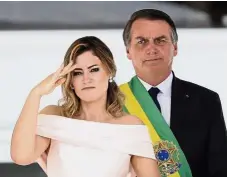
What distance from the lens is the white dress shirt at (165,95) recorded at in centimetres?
210

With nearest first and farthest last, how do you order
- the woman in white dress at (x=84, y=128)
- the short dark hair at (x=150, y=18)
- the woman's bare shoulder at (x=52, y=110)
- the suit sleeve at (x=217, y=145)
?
1. the woman in white dress at (x=84, y=128)
2. the woman's bare shoulder at (x=52, y=110)
3. the suit sleeve at (x=217, y=145)
4. the short dark hair at (x=150, y=18)

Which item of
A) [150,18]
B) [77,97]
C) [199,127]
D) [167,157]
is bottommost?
[167,157]

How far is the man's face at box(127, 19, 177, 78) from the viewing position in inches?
82.8

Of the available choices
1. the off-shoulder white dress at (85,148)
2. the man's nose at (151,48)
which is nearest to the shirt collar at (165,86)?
the man's nose at (151,48)

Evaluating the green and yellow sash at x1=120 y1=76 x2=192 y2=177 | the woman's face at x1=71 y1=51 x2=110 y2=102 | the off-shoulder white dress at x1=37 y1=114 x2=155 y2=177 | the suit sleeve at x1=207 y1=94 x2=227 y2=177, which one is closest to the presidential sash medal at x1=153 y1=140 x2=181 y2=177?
the green and yellow sash at x1=120 y1=76 x2=192 y2=177

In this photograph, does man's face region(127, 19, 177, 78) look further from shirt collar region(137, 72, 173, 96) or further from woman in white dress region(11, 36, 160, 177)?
woman in white dress region(11, 36, 160, 177)

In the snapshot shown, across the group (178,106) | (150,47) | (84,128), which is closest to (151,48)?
(150,47)

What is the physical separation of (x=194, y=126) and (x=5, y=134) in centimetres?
74

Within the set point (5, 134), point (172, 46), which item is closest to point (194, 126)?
point (172, 46)

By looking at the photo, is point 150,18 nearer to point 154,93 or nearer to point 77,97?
point 154,93

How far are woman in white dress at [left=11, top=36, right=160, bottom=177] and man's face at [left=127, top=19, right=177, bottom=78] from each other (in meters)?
0.23

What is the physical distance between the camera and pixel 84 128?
179 centimetres

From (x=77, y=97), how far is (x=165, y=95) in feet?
1.39

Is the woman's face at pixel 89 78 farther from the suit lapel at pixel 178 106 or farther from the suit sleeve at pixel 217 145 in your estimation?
the suit sleeve at pixel 217 145
